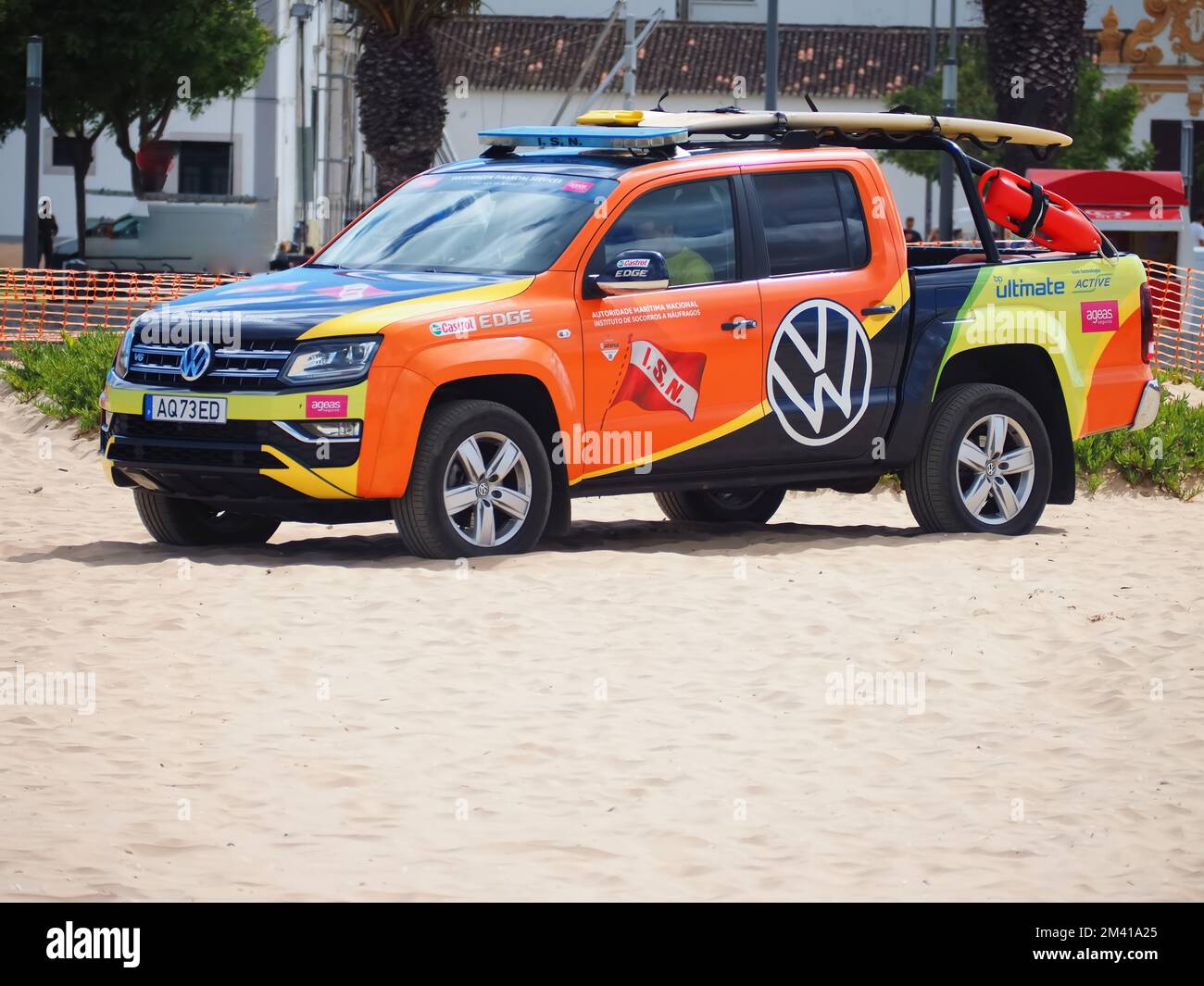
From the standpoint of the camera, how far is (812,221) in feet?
35.5

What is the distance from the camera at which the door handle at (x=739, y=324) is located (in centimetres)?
1030

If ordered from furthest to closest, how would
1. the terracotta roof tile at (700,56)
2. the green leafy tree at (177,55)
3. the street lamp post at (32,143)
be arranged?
the terracotta roof tile at (700,56) < the green leafy tree at (177,55) < the street lamp post at (32,143)

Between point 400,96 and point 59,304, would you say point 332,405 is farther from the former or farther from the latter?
point 59,304

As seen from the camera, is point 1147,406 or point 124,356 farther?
point 1147,406

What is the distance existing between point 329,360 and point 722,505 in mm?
3797

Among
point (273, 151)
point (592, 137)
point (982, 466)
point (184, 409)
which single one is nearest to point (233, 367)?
point (184, 409)

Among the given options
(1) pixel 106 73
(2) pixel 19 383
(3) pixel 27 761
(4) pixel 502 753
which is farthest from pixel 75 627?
(1) pixel 106 73

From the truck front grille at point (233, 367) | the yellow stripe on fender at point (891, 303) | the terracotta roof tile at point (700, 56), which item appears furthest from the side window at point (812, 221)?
the terracotta roof tile at point (700, 56)

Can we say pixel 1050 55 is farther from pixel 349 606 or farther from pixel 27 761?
pixel 27 761

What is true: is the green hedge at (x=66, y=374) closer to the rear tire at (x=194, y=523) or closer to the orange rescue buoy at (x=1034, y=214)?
the rear tire at (x=194, y=523)

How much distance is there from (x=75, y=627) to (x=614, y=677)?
215 cm

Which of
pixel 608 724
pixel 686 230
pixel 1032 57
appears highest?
pixel 1032 57

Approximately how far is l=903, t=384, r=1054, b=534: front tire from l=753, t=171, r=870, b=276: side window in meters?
1.00

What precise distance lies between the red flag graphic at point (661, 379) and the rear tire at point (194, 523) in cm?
200
